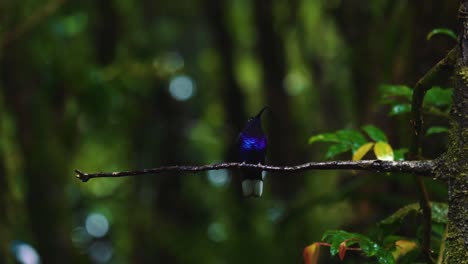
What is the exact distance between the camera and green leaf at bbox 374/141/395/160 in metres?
2.36

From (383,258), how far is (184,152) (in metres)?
5.65

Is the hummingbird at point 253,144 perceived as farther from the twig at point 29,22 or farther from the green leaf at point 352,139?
the twig at point 29,22

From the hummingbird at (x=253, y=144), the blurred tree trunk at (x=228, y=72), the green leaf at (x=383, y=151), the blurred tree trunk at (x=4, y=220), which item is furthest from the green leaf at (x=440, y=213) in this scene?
the blurred tree trunk at (x=228, y=72)

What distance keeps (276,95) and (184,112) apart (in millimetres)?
1308

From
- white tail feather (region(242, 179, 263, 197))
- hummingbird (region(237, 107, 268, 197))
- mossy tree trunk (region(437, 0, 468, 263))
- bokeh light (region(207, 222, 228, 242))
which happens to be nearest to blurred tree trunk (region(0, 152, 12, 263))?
hummingbird (region(237, 107, 268, 197))

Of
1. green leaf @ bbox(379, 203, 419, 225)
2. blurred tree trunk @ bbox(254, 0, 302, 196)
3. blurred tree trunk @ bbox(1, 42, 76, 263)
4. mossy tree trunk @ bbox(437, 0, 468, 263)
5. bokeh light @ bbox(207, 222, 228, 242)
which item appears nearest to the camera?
mossy tree trunk @ bbox(437, 0, 468, 263)

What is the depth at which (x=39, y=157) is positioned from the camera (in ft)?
19.0

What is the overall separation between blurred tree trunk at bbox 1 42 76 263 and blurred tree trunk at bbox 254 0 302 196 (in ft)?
7.15

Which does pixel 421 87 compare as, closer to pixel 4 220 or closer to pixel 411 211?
pixel 411 211

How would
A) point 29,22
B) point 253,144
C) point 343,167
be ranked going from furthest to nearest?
point 29,22
point 253,144
point 343,167

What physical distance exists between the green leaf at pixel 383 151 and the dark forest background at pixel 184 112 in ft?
3.05

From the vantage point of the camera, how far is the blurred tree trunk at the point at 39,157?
559cm

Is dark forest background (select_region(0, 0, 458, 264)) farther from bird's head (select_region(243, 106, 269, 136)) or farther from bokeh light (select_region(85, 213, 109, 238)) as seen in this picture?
bird's head (select_region(243, 106, 269, 136))

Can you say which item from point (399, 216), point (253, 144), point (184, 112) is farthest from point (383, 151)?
point (184, 112)
